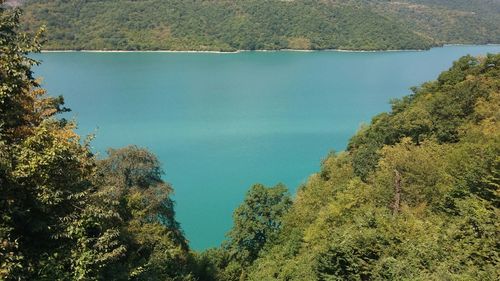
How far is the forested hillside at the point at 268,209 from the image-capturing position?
610 centimetres

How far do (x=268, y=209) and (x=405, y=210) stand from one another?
7.46 meters

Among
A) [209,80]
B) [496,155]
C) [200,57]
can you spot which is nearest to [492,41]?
[200,57]

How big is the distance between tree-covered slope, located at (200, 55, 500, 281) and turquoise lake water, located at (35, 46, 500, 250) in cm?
592

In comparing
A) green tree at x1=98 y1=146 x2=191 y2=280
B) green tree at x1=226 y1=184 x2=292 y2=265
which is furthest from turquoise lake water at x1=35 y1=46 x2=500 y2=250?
green tree at x1=226 y1=184 x2=292 y2=265

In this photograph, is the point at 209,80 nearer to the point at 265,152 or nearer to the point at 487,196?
the point at 265,152

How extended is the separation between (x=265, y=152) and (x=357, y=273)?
1113 inches

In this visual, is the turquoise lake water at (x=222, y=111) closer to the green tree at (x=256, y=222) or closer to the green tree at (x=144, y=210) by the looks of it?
the green tree at (x=144, y=210)

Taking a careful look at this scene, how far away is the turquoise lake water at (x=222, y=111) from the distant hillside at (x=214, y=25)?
23.7 meters

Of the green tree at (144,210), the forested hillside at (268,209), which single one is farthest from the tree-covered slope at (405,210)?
the green tree at (144,210)

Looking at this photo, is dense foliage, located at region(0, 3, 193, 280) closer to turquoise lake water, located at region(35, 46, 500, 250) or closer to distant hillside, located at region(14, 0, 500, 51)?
turquoise lake water, located at region(35, 46, 500, 250)

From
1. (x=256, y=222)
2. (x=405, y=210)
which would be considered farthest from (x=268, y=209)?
(x=405, y=210)

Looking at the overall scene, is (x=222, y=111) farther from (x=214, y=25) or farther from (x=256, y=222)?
(x=214, y=25)

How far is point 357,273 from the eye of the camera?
845 cm

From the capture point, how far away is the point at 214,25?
13112 centimetres
